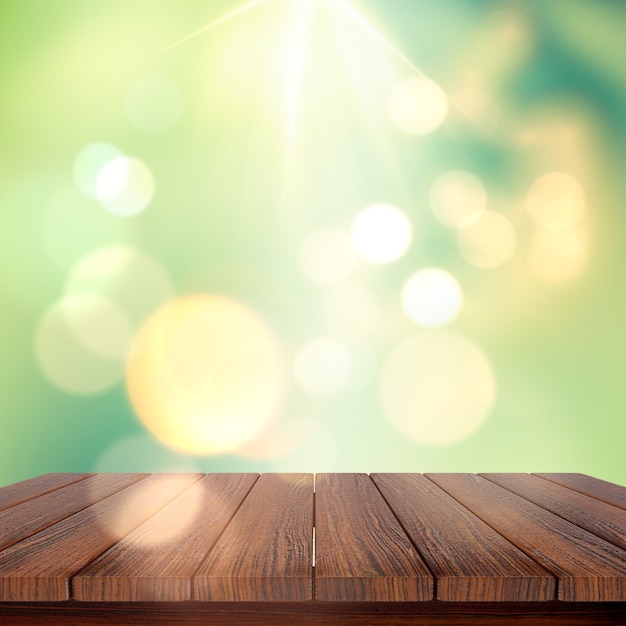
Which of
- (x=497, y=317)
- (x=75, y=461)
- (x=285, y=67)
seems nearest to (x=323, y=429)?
(x=497, y=317)

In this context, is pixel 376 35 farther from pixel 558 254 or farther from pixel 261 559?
pixel 261 559

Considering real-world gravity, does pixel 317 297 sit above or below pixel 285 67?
below

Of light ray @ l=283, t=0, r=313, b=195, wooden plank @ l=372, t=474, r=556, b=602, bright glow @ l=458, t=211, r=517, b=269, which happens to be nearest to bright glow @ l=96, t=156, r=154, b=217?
light ray @ l=283, t=0, r=313, b=195

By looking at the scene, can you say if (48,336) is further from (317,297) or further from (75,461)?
(317,297)

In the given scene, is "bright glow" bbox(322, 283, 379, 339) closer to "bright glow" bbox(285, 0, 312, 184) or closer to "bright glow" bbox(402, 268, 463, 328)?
"bright glow" bbox(402, 268, 463, 328)

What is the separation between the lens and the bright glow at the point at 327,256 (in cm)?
282

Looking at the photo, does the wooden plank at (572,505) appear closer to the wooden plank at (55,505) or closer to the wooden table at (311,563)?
the wooden table at (311,563)

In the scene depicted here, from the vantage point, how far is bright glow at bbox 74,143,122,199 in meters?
2.91

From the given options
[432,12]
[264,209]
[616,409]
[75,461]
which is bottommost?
[75,461]

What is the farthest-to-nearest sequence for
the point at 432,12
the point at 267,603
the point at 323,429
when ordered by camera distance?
the point at 432,12 → the point at 323,429 → the point at 267,603

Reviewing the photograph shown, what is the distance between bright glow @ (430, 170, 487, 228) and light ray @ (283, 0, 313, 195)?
676 mm

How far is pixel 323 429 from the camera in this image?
9.07 feet

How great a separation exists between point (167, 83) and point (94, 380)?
1394 millimetres

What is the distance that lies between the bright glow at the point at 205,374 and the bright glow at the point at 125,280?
71 millimetres
